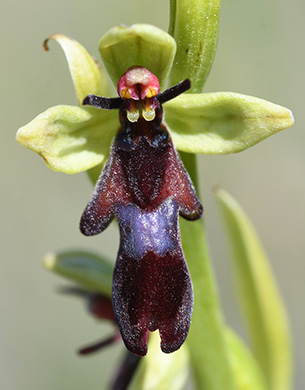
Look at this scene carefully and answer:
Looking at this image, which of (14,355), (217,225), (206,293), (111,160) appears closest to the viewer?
(111,160)

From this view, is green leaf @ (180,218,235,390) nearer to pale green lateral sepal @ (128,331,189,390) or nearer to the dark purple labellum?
pale green lateral sepal @ (128,331,189,390)

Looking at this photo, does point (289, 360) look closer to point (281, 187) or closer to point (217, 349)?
point (217, 349)

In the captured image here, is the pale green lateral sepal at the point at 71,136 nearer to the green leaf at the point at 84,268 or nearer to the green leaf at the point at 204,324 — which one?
the green leaf at the point at 204,324

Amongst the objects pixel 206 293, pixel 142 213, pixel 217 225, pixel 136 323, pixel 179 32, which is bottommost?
pixel 217 225

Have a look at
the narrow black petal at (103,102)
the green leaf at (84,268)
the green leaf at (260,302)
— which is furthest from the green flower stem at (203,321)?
the green leaf at (84,268)

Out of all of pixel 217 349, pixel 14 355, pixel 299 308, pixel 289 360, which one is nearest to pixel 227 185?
pixel 299 308

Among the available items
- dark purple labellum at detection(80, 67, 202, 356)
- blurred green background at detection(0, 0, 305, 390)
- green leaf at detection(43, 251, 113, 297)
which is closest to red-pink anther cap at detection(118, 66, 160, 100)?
dark purple labellum at detection(80, 67, 202, 356)

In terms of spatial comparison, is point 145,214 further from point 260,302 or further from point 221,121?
point 260,302
